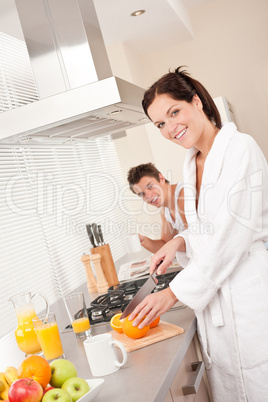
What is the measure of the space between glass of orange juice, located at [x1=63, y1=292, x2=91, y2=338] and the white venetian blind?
611mm

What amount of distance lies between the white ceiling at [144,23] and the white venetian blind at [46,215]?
0.81m

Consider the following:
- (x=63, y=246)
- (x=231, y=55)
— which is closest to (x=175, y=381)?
(x=63, y=246)

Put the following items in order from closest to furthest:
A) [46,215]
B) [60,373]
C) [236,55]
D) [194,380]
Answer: [60,373] → [194,380] → [46,215] → [236,55]

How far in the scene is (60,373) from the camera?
3.60ft

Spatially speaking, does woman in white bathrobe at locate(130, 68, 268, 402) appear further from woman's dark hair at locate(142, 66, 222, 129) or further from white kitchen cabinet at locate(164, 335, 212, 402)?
woman's dark hair at locate(142, 66, 222, 129)

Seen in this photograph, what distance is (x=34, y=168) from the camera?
103 inches

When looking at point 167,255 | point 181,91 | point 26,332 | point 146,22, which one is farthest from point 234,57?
point 26,332

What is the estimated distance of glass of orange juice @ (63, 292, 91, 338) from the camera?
159 cm

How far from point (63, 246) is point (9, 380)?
170 centimetres

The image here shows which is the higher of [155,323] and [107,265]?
[107,265]

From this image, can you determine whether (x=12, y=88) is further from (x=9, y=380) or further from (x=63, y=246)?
(x=9, y=380)

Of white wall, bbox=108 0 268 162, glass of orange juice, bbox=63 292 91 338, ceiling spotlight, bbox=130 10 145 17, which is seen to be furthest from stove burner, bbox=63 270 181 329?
white wall, bbox=108 0 268 162

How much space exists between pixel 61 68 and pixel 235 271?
3.68ft

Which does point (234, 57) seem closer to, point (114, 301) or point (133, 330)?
point (114, 301)
